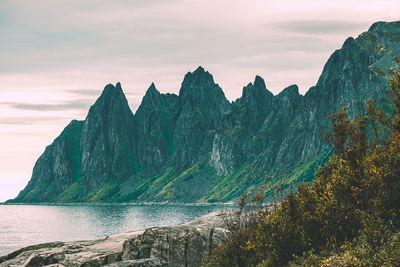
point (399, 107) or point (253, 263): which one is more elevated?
point (399, 107)

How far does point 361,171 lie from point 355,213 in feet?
14.3

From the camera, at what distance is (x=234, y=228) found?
154 feet

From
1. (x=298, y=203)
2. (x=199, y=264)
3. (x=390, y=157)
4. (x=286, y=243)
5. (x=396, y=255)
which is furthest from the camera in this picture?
(x=199, y=264)

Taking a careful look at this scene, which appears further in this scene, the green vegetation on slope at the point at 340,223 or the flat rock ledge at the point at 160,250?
the flat rock ledge at the point at 160,250

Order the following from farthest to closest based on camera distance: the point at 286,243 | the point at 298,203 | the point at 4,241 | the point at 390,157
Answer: the point at 4,241
the point at 298,203
the point at 286,243
the point at 390,157

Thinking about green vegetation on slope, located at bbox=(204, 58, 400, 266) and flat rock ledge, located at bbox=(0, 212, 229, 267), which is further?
flat rock ledge, located at bbox=(0, 212, 229, 267)

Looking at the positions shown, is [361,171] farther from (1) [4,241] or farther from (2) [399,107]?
(1) [4,241]

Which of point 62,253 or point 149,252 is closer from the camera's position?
point 149,252

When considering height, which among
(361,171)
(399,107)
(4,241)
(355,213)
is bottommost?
(4,241)

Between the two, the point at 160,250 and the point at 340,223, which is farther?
the point at 160,250

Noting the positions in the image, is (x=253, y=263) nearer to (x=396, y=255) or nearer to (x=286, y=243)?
(x=286, y=243)

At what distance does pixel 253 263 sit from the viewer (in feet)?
135

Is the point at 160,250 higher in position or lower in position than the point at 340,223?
lower

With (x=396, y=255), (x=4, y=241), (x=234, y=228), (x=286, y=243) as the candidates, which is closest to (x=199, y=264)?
(x=234, y=228)
